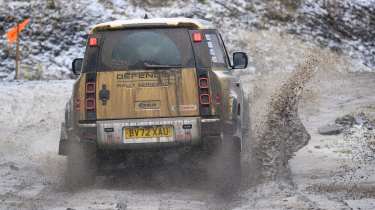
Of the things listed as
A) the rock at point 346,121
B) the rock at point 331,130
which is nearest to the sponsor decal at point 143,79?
the rock at point 331,130

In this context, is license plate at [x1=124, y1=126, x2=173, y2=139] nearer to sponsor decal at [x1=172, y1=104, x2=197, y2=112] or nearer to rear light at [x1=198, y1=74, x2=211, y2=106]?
sponsor decal at [x1=172, y1=104, x2=197, y2=112]

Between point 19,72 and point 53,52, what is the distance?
1507 mm

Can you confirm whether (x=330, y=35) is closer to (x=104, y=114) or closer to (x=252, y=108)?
(x=252, y=108)

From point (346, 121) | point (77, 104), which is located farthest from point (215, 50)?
point (346, 121)

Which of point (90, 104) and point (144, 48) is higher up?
point (144, 48)

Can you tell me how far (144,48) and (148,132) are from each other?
0.86 meters

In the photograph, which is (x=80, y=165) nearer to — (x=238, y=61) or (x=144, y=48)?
(x=144, y=48)

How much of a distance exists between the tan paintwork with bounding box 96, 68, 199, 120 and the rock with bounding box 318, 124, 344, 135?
5030 mm

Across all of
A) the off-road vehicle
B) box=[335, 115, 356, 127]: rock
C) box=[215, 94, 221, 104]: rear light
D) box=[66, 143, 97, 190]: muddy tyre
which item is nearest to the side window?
the off-road vehicle

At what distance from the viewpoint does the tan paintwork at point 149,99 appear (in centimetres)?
819

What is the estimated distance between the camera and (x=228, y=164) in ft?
27.4

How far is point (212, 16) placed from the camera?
88.0 feet

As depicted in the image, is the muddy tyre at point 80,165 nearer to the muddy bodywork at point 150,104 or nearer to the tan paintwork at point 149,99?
the muddy bodywork at point 150,104

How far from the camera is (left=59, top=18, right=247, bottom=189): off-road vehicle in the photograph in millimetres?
8195
